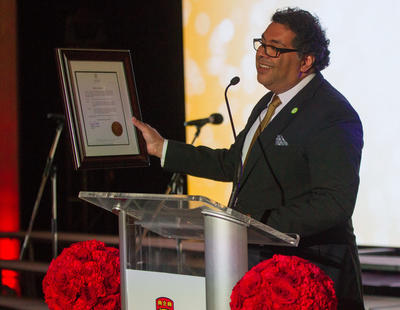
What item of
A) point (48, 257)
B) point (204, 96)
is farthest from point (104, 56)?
point (48, 257)

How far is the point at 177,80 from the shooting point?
5.57 meters

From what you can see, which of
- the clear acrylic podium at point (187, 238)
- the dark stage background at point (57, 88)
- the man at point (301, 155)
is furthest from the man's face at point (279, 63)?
the dark stage background at point (57, 88)

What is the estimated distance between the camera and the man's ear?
2.21 meters

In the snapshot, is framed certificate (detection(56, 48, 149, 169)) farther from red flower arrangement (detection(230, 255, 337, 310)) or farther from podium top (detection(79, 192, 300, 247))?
red flower arrangement (detection(230, 255, 337, 310))

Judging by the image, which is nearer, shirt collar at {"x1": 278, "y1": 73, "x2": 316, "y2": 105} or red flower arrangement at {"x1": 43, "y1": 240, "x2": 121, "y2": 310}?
red flower arrangement at {"x1": 43, "y1": 240, "x2": 121, "y2": 310}

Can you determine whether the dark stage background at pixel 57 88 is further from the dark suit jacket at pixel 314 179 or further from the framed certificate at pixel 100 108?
the dark suit jacket at pixel 314 179

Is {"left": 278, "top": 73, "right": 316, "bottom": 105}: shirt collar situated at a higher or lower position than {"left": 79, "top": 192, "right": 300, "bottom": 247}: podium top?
higher

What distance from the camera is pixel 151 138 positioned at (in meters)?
2.32

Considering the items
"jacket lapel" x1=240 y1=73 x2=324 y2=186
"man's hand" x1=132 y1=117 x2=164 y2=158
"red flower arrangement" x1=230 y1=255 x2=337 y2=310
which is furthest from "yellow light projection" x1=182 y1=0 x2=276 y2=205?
"red flower arrangement" x1=230 y1=255 x2=337 y2=310

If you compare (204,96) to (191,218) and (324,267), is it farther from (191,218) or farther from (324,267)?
(191,218)

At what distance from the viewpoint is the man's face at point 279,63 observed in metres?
2.18

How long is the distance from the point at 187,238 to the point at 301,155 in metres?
0.46

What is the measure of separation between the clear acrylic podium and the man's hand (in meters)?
0.57

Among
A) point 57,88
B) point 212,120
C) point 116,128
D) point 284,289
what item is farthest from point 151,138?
point 57,88
